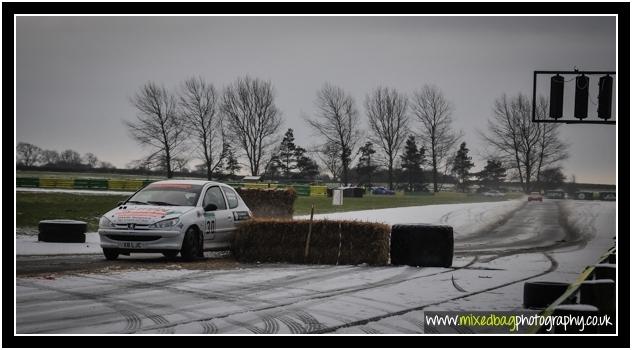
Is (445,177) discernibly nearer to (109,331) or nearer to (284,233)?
(284,233)

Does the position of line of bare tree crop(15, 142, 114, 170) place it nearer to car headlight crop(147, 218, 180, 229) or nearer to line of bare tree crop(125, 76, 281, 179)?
line of bare tree crop(125, 76, 281, 179)

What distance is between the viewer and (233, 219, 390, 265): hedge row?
15250mm

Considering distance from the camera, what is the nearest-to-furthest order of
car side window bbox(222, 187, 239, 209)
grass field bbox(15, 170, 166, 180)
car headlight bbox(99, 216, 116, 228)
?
car headlight bbox(99, 216, 116, 228) → car side window bbox(222, 187, 239, 209) → grass field bbox(15, 170, 166, 180)

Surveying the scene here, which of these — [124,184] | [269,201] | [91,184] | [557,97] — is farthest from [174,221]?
[91,184]

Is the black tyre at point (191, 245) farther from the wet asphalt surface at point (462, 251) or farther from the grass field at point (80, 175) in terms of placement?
the grass field at point (80, 175)

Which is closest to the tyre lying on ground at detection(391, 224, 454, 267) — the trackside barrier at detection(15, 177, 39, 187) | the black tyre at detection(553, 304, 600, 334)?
the black tyre at detection(553, 304, 600, 334)

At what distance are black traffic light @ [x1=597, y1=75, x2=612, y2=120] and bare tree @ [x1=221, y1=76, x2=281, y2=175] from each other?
3639 cm

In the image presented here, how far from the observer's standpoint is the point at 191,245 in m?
14.8

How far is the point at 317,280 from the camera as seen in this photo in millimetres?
12508

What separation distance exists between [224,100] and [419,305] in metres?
46.1

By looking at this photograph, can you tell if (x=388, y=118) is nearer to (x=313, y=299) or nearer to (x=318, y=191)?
(x=318, y=191)

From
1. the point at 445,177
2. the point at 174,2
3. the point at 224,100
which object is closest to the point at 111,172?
the point at 224,100

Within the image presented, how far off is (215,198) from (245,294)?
5.59 m

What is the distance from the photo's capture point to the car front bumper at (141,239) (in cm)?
1416
